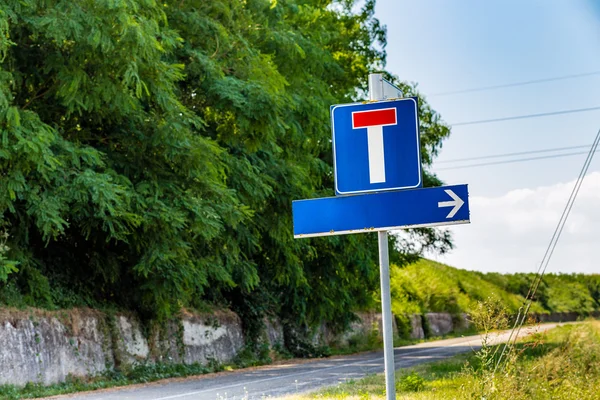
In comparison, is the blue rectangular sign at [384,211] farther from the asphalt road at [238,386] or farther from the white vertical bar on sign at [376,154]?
the asphalt road at [238,386]

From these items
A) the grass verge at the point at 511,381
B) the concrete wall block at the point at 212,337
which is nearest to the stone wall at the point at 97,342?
the concrete wall block at the point at 212,337

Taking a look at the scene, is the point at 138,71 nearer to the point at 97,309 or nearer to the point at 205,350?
the point at 97,309

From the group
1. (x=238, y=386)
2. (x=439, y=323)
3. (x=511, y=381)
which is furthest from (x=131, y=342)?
(x=439, y=323)

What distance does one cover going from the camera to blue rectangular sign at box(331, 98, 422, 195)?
5.07 metres

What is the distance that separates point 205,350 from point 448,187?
20730 mm

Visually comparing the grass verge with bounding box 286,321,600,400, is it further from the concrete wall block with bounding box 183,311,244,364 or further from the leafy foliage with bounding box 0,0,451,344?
the concrete wall block with bounding box 183,311,244,364

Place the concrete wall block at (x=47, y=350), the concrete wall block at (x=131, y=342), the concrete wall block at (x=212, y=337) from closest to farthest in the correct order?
the concrete wall block at (x=47, y=350)
the concrete wall block at (x=131, y=342)
the concrete wall block at (x=212, y=337)

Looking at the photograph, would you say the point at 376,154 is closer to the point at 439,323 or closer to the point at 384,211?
the point at 384,211

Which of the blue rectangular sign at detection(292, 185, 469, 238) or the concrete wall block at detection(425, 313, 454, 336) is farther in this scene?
the concrete wall block at detection(425, 313, 454, 336)

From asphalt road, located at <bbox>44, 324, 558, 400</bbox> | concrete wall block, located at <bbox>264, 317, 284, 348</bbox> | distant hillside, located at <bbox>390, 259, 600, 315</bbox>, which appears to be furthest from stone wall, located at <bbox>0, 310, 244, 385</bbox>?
distant hillside, located at <bbox>390, 259, 600, 315</bbox>

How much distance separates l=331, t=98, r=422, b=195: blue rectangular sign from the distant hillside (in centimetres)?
3625

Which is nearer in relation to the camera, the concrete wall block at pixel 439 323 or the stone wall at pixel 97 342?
the stone wall at pixel 97 342

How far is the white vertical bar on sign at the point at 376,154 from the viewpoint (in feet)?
16.8

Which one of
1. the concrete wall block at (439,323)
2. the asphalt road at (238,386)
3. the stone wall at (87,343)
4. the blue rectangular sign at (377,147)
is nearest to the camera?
the blue rectangular sign at (377,147)
